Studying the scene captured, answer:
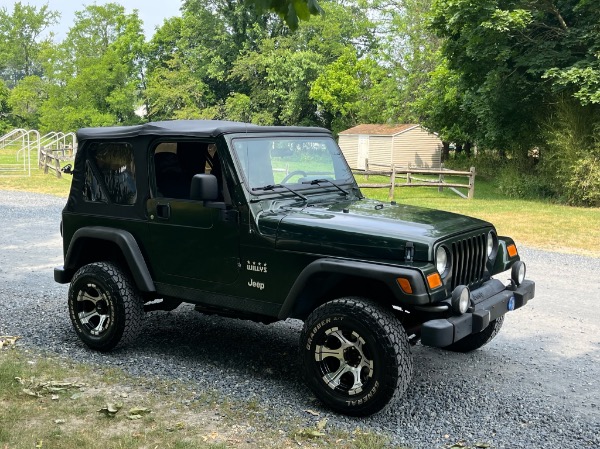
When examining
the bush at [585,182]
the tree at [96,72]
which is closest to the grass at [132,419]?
the bush at [585,182]

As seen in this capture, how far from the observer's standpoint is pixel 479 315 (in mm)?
4422

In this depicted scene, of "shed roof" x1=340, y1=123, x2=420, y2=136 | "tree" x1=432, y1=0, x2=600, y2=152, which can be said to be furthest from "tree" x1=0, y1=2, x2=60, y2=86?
"tree" x1=432, y1=0, x2=600, y2=152

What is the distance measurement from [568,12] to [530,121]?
380cm

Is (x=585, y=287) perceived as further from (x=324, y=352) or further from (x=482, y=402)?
(x=324, y=352)

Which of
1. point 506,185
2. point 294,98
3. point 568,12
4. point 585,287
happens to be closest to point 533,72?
point 568,12

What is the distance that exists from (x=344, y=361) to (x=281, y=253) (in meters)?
0.87

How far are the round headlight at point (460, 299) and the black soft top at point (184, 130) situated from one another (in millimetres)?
2009

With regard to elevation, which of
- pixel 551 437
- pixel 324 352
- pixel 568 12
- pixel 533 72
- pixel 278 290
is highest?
pixel 568 12

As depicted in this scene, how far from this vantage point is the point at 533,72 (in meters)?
20.1

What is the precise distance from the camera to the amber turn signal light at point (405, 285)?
418 cm

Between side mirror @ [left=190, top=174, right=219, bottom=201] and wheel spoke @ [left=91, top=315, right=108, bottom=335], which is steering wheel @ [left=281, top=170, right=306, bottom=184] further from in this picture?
wheel spoke @ [left=91, top=315, right=108, bottom=335]

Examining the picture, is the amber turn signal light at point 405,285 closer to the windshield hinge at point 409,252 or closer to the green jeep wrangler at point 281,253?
the green jeep wrangler at point 281,253

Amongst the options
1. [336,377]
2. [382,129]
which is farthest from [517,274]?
[382,129]

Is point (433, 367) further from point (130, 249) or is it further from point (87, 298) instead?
point (87, 298)
